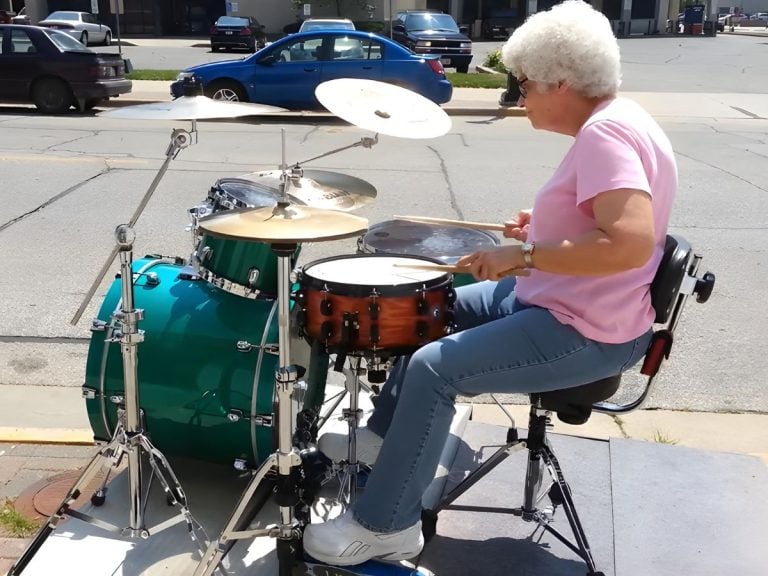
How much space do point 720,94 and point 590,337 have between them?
58.4 feet

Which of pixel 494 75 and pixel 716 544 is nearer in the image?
pixel 716 544

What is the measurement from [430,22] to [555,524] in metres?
21.1

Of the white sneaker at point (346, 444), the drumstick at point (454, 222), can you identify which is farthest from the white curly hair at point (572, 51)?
the white sneaker at point (346, 444)

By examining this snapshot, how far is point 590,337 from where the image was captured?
2.41 metres

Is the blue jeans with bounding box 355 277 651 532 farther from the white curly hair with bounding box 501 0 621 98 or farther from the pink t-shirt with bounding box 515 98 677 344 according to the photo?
the white curly hair with bounding box 501 0 621 98

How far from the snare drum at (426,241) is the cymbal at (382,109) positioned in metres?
0.45

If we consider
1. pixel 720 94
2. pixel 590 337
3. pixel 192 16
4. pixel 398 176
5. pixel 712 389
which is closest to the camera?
pixel 590 337

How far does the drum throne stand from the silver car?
3174cm

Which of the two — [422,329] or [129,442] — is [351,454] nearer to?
[422,329]

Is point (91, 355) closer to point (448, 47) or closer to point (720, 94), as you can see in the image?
point (720, 94)

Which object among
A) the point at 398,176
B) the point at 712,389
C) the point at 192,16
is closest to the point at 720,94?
the point at 398,176

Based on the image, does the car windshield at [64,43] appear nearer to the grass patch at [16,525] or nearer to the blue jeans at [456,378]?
the grass patch at [16,525]

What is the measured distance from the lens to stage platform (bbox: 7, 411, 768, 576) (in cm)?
275

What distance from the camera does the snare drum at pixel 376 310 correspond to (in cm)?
247
